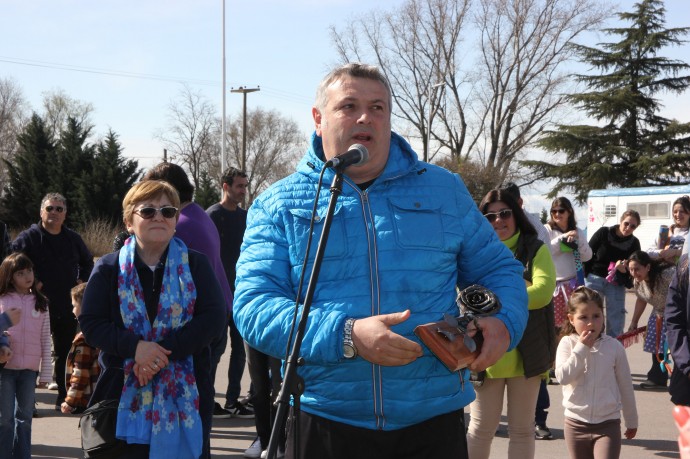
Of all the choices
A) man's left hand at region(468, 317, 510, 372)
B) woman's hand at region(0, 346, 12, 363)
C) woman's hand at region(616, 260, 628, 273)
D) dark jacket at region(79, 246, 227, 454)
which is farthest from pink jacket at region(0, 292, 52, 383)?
woman's hand at region(616, 260, 628, 273)

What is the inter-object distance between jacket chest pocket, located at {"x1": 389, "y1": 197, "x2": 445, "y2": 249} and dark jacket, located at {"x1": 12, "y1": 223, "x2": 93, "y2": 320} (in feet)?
22.3

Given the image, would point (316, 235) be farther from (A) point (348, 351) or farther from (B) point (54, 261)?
(B) point (54, 261)

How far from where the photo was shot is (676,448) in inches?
290

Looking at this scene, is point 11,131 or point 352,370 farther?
point 11,131

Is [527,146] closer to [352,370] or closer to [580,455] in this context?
[580,455]

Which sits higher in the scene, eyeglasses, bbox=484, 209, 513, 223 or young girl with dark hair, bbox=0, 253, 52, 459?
eyeglasses, bbox=484, 209, 513, 223

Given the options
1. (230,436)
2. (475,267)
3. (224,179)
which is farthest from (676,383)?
(224,179)

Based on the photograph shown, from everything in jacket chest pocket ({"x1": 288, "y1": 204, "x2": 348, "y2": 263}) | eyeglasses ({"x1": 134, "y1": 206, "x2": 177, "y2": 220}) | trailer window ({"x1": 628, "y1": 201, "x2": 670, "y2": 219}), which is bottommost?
jacket chest pocket ({"x1": 288, "y1": 204, "x2": 348, "y2": 263})

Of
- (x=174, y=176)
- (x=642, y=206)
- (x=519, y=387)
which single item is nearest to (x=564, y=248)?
(x=519, y=387)

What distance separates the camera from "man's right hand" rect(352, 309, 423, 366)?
2.66 metres

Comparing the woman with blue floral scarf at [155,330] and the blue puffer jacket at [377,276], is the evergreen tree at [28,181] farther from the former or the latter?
the blue puffer jacket at [377,276]

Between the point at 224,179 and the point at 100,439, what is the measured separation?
15.5 ft

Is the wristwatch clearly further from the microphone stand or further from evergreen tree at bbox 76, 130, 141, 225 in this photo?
evergreen tree at bbox 76, 130, 141, 225

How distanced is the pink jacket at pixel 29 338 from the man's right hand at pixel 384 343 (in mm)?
4121
